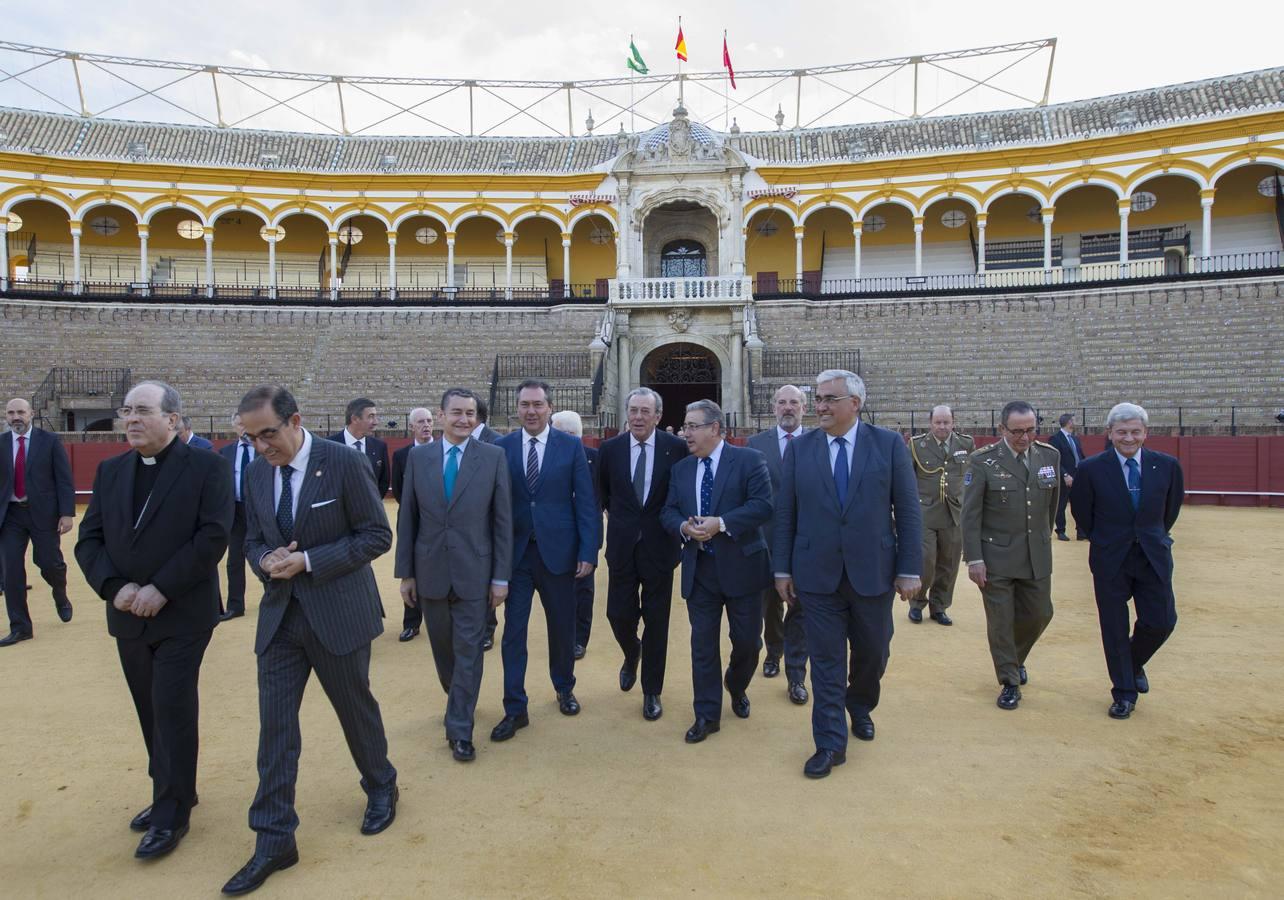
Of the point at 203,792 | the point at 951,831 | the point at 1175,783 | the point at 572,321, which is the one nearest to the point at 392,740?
the point at 203,792

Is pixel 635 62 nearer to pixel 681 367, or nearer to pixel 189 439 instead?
pixel 681 367

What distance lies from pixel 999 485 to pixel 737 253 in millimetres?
21821

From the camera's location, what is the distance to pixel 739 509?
14.4ft

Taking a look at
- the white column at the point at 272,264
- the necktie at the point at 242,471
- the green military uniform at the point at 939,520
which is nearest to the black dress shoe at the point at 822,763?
the green military uniform at the point at 939,520

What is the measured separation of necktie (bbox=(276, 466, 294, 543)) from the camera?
128 inches

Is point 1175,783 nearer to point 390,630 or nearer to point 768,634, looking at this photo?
point 768,634

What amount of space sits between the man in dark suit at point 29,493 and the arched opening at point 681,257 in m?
24.8

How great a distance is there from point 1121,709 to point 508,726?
3.56m

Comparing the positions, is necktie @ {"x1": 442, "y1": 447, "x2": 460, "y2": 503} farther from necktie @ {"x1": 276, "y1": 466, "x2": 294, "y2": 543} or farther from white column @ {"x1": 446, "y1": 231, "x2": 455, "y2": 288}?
white column @ {"x1": 446, "y1": 231, "x2": 455, "y2": 288}

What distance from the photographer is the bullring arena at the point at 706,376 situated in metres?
3.22

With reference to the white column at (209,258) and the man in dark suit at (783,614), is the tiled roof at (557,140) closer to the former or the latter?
the white column at (209,258)

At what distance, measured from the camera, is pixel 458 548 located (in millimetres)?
4082

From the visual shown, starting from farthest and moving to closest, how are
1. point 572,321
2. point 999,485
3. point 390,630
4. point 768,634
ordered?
point 572,321, point 390,630, point 768,634, point 999,485

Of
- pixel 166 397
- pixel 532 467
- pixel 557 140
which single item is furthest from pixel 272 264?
pixel 166 397
